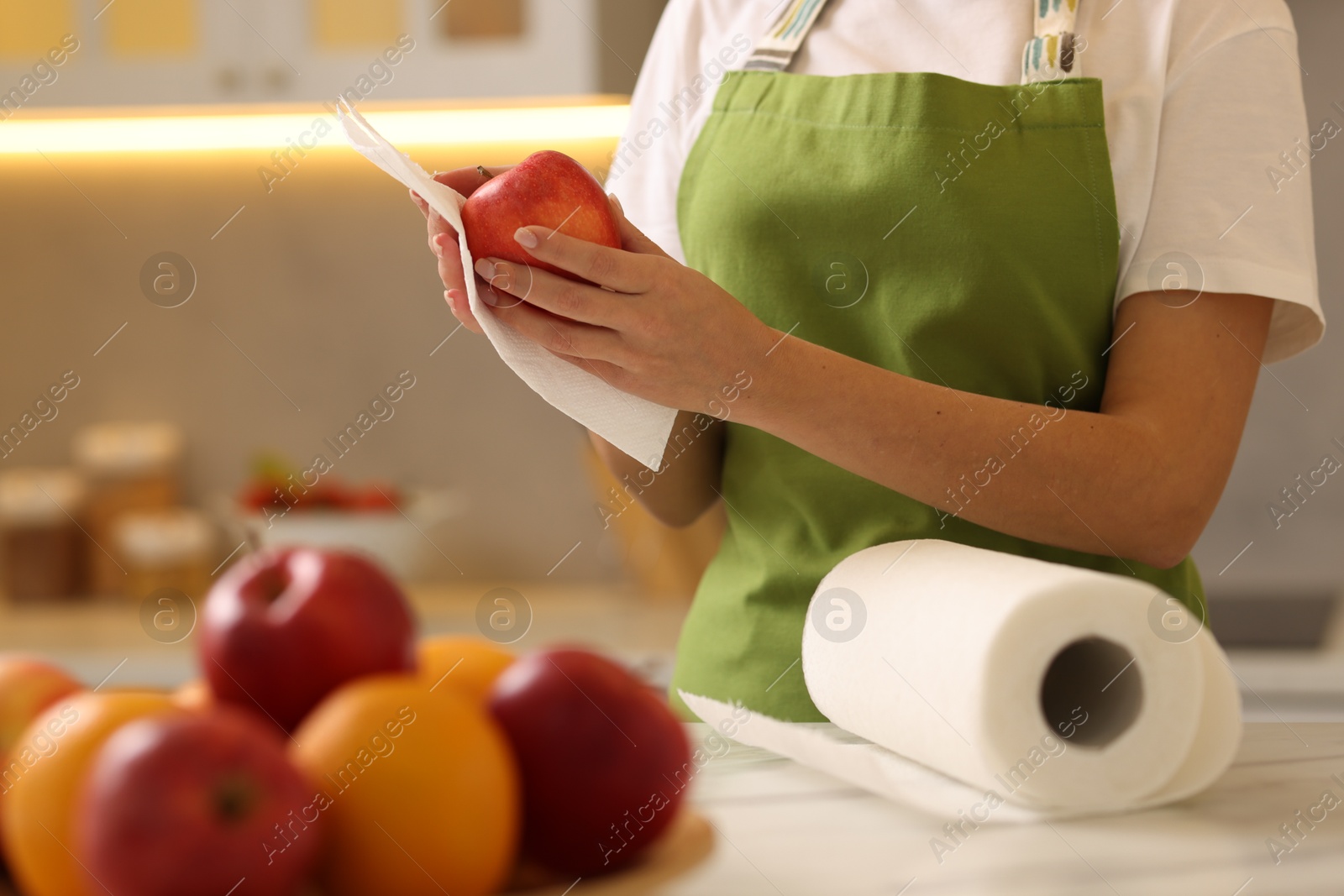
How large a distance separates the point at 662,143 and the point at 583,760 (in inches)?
25.2

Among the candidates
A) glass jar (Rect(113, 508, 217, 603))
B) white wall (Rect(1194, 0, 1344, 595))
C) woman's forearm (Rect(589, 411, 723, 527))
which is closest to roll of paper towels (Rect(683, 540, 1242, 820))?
woman's forearm (Rect(589, 411, 723, 527))

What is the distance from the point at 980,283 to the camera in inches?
29.8

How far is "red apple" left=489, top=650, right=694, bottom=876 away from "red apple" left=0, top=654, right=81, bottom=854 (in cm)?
14

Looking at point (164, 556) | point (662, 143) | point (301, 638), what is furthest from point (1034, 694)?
point (164, 556)

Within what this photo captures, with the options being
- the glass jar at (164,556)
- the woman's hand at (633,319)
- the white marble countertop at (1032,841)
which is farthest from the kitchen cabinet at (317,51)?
the white marble countertop at (1032,841)

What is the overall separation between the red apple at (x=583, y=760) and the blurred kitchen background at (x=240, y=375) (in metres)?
1.53

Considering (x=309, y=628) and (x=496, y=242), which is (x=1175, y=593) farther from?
(x=309, y=628)

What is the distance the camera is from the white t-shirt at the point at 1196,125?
0.73 meters

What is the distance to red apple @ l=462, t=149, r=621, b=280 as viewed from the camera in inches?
24.7

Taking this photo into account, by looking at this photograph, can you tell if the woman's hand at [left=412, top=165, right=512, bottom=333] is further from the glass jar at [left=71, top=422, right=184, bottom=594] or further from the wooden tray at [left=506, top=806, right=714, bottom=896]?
the glass jar at [left=71, top=422, right=184, bottom=594]

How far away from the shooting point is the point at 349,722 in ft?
1.10

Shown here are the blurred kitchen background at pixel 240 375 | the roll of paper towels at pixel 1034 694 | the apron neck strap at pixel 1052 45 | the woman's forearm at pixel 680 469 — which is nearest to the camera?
the roll of paper towels at pixel 1034 694

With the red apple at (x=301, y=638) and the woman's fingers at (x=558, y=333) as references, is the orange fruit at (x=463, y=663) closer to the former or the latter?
the red apple at (x=301, y=638)

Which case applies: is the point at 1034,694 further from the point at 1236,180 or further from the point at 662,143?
the point at 662,143
